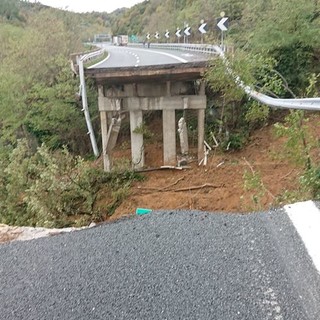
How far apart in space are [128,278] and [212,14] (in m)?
35.8

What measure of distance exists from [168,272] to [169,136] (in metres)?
10.1

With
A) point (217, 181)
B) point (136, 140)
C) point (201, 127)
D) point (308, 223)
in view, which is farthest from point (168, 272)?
point (136, 140)

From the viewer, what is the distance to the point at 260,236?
9.25 ft

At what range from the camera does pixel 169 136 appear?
1237cm

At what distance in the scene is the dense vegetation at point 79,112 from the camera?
686 cm

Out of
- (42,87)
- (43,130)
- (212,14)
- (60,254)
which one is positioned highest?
(212,14)

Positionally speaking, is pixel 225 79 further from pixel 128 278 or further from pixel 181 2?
pixel 181 2

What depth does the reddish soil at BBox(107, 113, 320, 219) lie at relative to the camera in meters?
8.23

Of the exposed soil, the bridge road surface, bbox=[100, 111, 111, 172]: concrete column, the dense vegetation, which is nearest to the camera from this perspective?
the bridge road surface

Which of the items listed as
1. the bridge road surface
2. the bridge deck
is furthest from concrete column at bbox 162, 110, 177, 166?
the bridge road surface

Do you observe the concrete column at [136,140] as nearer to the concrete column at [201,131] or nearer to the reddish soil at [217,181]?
the reddish soil at [217,181]

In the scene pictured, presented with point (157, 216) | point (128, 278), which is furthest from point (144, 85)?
point (128, 278)

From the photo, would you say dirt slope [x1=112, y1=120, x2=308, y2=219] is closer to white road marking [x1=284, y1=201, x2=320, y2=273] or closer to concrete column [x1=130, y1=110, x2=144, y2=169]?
concrete column [x1=130, y1=110, x2=144, y2=169]

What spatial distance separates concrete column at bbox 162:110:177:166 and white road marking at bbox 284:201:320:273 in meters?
9.18
